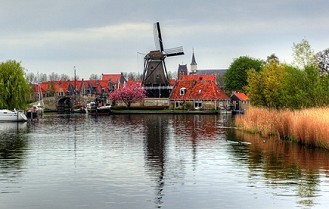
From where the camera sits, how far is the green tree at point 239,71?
11692 cm

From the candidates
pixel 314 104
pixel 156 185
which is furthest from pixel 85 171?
pixel 314 104

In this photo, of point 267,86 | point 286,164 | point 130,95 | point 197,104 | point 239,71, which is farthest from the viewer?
point 239,71

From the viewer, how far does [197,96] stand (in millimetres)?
105312

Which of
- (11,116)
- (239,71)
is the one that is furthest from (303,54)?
(239,71)

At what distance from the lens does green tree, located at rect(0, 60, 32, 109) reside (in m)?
74.3

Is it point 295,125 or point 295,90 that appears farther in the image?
point 295,90

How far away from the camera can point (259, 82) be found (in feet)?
195

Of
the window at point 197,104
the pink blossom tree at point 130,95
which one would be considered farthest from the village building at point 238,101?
A: the pink blossom tree at point 130,95

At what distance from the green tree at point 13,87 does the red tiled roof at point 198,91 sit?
3945 centimetres

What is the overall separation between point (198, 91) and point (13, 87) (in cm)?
4355

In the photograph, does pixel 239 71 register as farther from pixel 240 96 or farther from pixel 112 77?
pixel 112 77

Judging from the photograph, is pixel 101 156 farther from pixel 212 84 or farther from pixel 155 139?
pixel 212 84

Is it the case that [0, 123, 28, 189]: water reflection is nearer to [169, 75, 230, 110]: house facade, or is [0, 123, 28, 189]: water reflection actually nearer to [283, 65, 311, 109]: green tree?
[283, 65, 311, 109]: green tree

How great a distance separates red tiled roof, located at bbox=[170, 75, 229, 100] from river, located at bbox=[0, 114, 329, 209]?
68.2 metres
